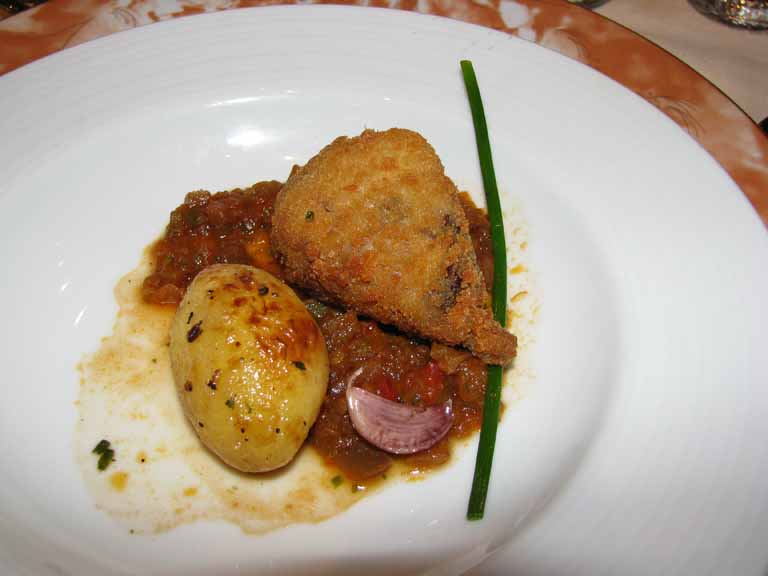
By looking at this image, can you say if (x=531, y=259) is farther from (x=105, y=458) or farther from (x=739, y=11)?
(x=739, y=11)

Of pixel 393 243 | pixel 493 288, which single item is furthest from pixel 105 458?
pixel 493 288

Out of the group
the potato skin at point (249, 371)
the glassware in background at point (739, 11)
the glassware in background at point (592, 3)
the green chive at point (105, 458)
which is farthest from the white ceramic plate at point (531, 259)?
the glassware in background at point (739, 11)

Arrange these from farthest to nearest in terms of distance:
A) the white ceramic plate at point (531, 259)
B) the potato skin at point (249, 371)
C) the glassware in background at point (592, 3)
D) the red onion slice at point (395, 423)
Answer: the glassware in background at point (592, 3) → the red onion slice at point (395, 423) → the potato skin at point (249, 371) → the white ceramic plate at point (531, 259)

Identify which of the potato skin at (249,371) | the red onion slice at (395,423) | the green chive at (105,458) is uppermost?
the potato skin at (249,371)

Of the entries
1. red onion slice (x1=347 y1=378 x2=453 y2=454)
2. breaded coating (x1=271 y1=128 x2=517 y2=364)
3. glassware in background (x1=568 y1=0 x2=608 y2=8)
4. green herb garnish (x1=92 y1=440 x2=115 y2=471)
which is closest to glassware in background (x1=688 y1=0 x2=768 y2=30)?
glassware in background (x1=568 y1=0 x2=608 y2=8)

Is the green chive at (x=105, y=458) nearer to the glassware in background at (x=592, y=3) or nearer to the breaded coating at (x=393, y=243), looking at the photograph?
the breaded coating at (x=393, y=243)

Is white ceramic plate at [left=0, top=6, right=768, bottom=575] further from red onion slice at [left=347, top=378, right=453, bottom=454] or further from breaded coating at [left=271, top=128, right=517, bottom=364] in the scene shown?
breaded coating at [left=271, top=128, right=517, bottom=364]
